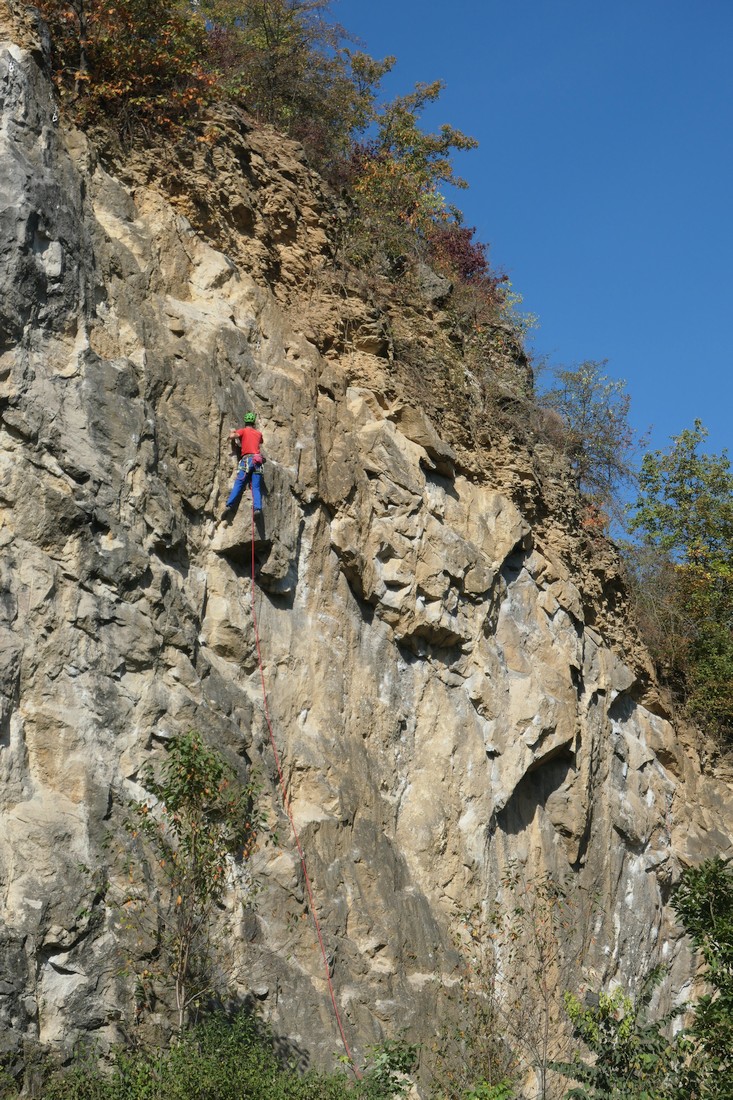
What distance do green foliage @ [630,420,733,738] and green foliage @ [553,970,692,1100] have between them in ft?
42.7

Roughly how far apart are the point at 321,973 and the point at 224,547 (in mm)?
4699

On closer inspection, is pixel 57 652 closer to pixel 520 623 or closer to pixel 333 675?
pixel 333 675

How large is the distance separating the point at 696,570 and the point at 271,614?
1286cm

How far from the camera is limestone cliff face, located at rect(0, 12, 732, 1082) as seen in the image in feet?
34.7

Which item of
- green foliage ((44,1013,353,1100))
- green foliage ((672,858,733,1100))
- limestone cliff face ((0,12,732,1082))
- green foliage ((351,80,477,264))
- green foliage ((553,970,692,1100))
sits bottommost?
green foliage ((44,1013,353,1100))

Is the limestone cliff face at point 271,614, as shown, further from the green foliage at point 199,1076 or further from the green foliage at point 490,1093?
the green foliage at point 490,1093

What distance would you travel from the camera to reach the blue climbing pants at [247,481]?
13031 mm

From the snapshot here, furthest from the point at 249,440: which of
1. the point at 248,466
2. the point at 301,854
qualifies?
the point at 301,854

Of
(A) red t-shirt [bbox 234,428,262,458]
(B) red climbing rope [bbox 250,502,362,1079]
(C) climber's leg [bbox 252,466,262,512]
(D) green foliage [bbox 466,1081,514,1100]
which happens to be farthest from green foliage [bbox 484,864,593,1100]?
(A) red t-shirt [bbox 234,428,262,458]

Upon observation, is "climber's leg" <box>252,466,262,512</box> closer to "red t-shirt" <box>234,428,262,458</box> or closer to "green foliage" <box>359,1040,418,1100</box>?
"red t-shirt" <box>234,428,262,458</box>

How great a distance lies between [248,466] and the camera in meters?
13.1

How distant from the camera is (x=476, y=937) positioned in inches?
523

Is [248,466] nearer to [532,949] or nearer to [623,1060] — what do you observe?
[623,1060]

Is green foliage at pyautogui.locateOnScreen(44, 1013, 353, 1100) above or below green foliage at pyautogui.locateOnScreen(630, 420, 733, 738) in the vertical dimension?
below
